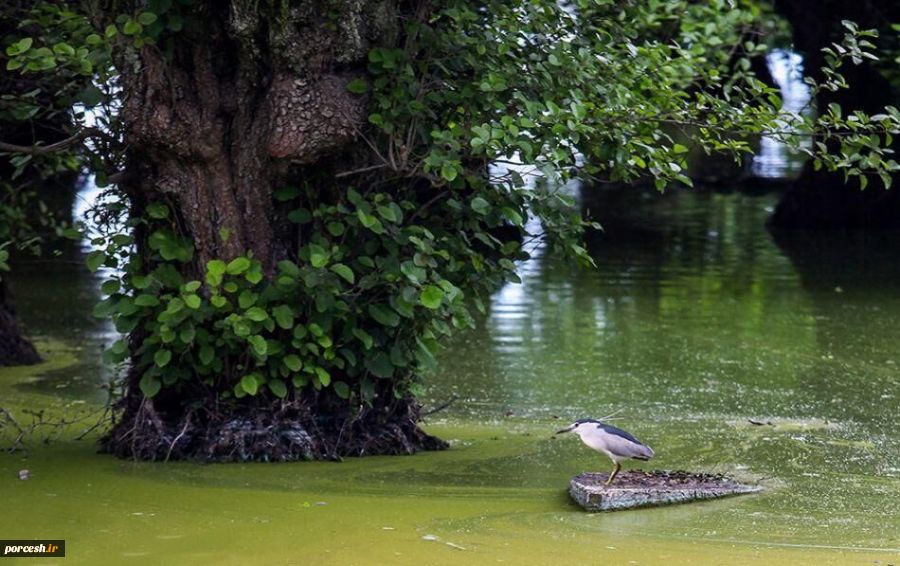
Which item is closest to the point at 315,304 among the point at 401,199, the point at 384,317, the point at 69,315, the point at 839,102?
the point at 384,317

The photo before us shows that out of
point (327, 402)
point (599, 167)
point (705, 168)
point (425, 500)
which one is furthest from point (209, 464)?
point (705, 168)

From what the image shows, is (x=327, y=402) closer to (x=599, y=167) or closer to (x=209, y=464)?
(x=209, y=464)

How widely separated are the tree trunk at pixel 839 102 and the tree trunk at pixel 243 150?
9.80 meters

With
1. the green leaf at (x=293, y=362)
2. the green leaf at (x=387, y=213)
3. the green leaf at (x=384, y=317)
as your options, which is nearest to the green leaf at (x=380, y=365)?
the green leaf at (x=384, y=317)

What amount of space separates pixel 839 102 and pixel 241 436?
435 inches

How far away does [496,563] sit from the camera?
513 cm

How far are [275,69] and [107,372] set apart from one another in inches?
144

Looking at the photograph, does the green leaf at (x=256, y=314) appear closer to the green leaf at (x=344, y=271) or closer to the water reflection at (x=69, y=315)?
the green leaf at (x=344, y=271)

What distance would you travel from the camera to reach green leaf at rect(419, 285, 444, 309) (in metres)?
6.40

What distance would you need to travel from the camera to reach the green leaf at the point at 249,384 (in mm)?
6660

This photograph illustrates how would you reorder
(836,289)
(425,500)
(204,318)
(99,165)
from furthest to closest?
(836,289) → (99,165) → (204,318) → (425,500)

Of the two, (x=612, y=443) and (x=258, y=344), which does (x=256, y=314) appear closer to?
(x=258, y=344)

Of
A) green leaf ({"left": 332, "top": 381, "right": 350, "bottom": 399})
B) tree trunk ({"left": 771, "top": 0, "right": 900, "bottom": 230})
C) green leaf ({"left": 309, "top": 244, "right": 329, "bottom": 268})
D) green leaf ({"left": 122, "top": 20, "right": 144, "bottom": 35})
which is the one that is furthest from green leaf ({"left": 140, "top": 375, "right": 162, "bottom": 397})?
tree trunk ({"left": 771, "top": 0, "right": 900, "bottom": 230})

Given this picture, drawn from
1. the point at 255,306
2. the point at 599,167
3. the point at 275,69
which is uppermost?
the point at 275,69
